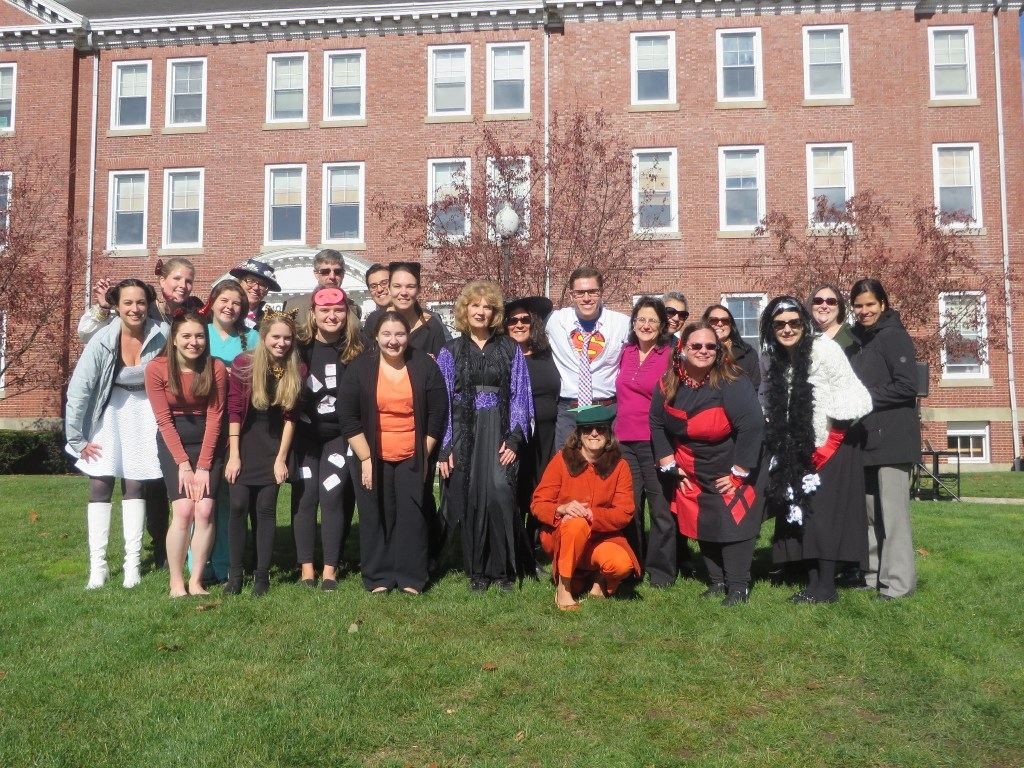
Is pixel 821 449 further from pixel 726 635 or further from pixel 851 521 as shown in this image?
pixel 726 635

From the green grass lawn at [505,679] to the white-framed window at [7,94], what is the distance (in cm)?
2153

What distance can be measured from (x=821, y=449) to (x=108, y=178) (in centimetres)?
2256

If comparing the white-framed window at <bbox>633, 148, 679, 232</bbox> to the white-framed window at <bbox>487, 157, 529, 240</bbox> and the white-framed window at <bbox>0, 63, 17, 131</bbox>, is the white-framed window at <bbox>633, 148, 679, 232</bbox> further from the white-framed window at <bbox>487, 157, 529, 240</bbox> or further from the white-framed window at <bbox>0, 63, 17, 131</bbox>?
the white-framed window at <bbox>0, 63, 17, 131</bbox>

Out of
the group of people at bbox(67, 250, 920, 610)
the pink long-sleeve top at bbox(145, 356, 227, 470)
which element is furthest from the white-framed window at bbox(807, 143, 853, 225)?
the pink long-sleeve top at bbox(145, 356, 227, 470)

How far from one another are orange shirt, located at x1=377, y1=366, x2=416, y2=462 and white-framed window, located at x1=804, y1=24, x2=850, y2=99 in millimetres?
18929

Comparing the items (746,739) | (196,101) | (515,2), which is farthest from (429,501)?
(196,101)

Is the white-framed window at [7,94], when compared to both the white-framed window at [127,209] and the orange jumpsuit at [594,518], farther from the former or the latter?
the orange jumpsuit at [594,518]

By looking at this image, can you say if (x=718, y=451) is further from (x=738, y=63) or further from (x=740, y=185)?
(x=738, y=63)

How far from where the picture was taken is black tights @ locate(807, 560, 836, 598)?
586cm

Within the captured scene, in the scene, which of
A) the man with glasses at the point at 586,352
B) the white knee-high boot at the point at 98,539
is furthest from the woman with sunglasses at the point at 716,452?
the white knee-high boot at the point at 98,539

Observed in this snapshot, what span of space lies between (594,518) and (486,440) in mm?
941

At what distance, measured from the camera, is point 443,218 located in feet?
66.4

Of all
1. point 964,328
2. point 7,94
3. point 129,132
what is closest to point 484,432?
point 964,328

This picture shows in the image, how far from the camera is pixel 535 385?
6.61 metres
